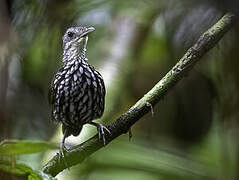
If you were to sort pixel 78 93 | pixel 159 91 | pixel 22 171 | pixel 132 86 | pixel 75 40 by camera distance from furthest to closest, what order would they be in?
pixel 132 86 → pixel 75 40 → pixel 78 93 → pixel 159 91 → pixel 22 171

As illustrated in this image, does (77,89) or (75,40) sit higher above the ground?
(75,40)

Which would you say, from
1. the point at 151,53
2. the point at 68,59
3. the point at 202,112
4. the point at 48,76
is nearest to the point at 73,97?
the point at 68,59

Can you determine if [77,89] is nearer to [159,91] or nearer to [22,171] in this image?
[159,91]

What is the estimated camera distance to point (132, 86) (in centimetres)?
462

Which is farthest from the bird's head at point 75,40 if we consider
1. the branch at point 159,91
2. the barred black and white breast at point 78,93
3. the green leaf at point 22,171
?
the green leaf at point 22,171

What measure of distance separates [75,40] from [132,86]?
1.53m

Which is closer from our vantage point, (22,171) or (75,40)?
(22,171)

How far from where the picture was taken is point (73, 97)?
296 centimetres

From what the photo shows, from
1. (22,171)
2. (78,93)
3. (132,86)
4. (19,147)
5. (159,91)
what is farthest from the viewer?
(132,86)

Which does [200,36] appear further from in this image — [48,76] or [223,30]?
[48,76]

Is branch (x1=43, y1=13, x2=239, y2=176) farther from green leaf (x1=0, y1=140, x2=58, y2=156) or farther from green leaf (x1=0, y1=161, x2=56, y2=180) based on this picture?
green leaf (x1=0, y1=161, x2=56, y2=180)

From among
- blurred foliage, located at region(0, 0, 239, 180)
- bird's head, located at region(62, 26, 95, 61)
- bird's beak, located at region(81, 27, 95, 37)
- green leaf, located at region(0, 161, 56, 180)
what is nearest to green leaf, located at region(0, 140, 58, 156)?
blurred foliage, located at region(0, 0, 239, 180)

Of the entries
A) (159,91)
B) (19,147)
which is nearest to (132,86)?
(159,91)

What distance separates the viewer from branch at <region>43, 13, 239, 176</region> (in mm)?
2021
